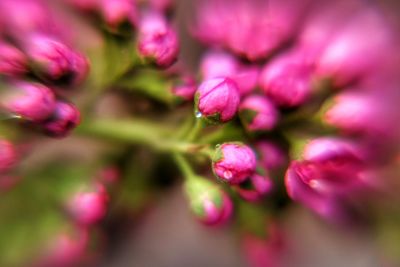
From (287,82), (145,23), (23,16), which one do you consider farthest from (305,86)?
(23,16)

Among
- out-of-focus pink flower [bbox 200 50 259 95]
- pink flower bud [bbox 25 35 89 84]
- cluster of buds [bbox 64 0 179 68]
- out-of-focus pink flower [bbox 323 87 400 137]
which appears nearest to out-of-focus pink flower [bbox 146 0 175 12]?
cluster of buds [bbox 64 0 179 68]

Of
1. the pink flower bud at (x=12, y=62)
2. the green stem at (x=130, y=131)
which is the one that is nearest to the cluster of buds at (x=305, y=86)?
the green stem at (x=130, y=131)

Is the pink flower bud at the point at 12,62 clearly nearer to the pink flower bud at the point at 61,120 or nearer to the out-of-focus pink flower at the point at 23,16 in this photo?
the pink flower bud at the point at 61,120

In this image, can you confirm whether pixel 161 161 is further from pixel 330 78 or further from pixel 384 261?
pixel 384 261

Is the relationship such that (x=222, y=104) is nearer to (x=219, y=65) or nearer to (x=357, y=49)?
(x=219, y=65)

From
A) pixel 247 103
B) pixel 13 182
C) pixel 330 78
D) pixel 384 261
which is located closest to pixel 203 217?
pixel 247 103

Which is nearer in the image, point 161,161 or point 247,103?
point 247,103

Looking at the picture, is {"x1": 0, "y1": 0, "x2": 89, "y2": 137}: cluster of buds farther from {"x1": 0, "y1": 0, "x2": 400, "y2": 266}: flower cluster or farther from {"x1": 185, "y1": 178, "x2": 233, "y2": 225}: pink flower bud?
{"x1": 185, "y1": 178, "x2": 233, "y2": 225}: pink flower bud
